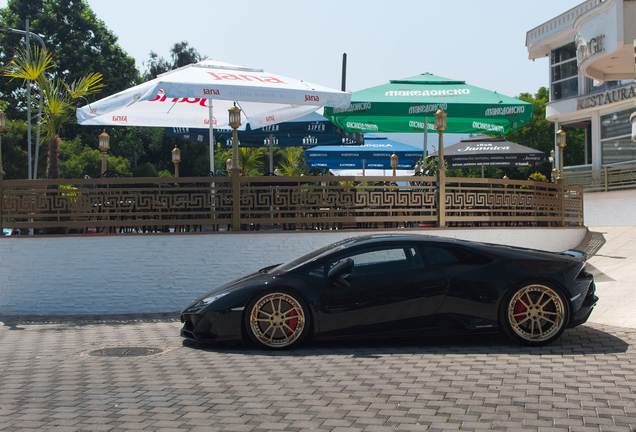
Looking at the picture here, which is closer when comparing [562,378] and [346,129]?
[562,378]

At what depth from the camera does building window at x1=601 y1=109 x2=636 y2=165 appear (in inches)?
918

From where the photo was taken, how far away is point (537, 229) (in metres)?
11.1

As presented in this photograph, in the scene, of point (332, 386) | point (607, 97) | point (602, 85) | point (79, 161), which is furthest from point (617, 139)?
point (79, 161)

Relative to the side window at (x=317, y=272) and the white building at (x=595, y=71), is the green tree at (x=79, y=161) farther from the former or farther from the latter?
the side window at (x=317, y=272)

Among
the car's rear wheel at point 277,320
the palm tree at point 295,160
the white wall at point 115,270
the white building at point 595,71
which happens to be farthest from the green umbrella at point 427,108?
the palm tree at point 295,160

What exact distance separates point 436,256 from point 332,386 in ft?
6.92

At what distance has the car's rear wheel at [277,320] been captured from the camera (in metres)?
5.92

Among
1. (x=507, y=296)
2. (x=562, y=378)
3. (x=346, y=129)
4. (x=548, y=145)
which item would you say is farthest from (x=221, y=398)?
(x=548, y=145)

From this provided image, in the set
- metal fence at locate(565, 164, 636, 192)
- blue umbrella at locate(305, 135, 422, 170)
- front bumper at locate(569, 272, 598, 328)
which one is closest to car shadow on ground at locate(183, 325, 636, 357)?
front bumper at locate(569, 272, 598, 328)

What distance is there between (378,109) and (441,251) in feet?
19.0

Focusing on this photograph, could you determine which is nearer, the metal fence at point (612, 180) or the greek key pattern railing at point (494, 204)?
the greek key pattern railing at point (494, 204)

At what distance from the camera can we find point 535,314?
5906 millimetres

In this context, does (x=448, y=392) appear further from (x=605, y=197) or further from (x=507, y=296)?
(x=605, y=197)

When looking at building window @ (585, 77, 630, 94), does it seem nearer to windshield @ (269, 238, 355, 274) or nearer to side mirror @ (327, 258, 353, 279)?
windshield @ (269, 238, 355, 274)
